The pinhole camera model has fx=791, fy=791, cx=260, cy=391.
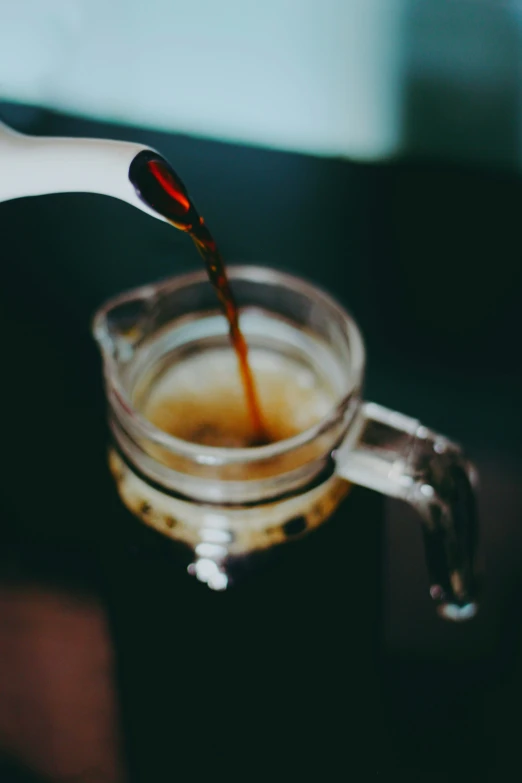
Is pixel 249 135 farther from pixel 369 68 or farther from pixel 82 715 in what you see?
pixel 82 715

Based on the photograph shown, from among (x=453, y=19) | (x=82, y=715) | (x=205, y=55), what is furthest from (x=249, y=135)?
(x=82, y=715)

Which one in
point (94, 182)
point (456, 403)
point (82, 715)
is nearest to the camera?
point (94, 182)

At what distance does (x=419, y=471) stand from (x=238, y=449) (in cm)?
9

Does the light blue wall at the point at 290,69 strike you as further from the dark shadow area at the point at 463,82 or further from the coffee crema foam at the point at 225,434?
the coffee crema foam at the point at 225,434

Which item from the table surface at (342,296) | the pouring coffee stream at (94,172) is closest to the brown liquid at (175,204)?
the pouring coffee stream at (94,172)

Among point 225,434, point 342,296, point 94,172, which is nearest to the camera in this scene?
point 94,172

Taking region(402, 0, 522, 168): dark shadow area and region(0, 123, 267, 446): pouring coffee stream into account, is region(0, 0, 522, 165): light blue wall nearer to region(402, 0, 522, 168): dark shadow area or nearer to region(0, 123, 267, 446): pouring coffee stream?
region(402, 0, 522, 168): dark shadow area

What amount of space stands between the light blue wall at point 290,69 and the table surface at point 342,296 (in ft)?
0.06

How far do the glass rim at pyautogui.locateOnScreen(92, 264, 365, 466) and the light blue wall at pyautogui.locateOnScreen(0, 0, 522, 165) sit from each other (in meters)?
0.14

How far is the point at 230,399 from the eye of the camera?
479 millimetres

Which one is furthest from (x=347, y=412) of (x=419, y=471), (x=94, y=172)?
(x=94, y=172)

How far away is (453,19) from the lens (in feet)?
1.49

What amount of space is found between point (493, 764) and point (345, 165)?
39cm

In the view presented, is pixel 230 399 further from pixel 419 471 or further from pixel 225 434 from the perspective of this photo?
pixel 419 471
